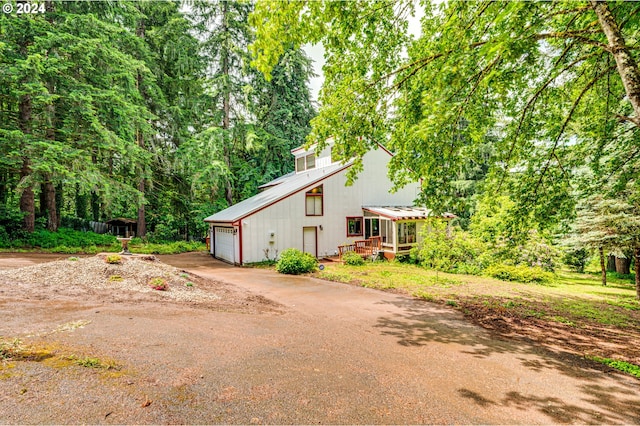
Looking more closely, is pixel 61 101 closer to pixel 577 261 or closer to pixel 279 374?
pixel 279 374

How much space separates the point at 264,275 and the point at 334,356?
341 inches

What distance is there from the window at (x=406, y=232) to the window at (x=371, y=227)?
6.62ft

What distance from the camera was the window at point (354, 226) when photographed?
64.0 ft

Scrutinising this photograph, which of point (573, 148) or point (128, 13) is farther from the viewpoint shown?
point (128, 13)

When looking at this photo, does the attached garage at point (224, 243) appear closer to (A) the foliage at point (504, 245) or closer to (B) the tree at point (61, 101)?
(B) the tree at point (61, 101)

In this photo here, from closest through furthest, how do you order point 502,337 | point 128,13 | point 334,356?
1. point 334,356
2. point 502,337
3. point 128,13

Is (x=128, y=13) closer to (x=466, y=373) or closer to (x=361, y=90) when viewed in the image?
(x=361, y=90)

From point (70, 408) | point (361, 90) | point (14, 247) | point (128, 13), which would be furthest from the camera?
point (128, 13)

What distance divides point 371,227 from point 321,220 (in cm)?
378

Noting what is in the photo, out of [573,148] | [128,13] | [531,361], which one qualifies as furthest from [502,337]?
[128,13]

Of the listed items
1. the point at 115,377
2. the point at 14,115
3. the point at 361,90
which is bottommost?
the point at 115,377

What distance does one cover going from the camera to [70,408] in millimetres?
2758

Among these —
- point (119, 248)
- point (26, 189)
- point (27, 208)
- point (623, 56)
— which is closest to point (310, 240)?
point (119, 248)

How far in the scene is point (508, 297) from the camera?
375 inches
